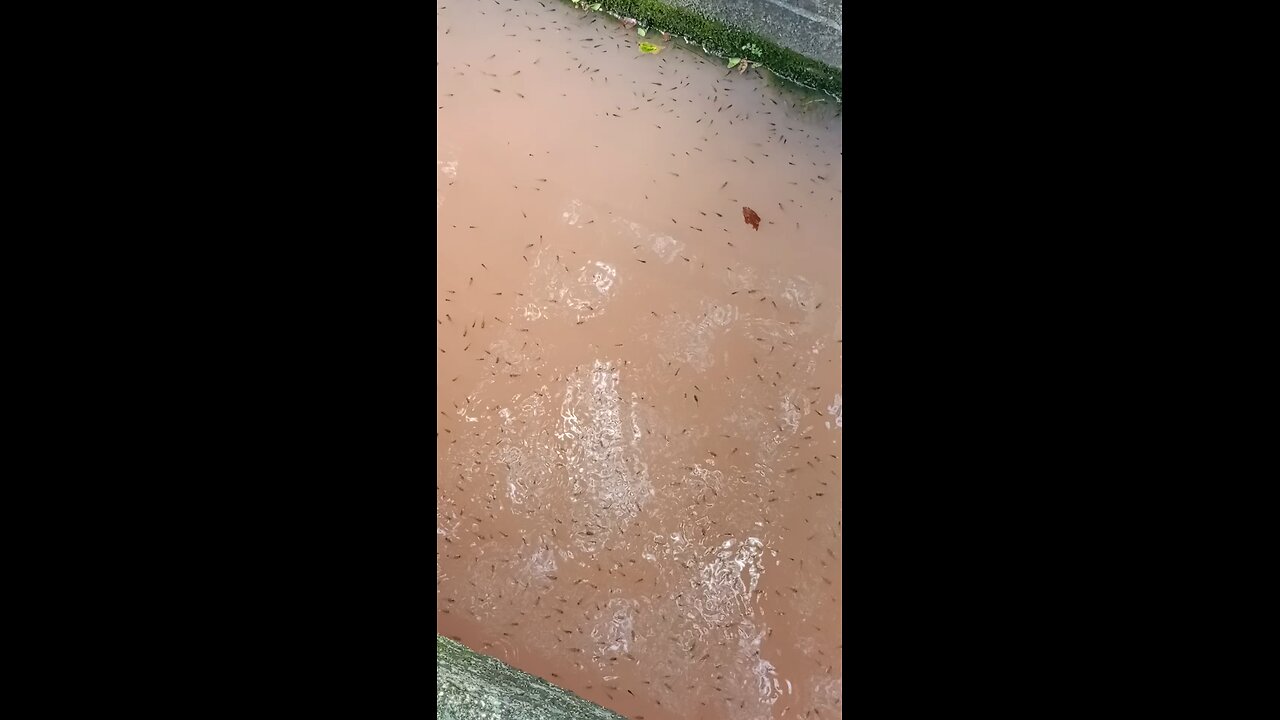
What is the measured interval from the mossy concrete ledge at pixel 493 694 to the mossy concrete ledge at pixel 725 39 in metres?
2.46

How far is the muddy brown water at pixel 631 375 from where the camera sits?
302 centimetres

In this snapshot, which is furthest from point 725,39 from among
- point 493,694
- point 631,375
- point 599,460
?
point 493,694

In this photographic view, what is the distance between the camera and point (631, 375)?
317 cm

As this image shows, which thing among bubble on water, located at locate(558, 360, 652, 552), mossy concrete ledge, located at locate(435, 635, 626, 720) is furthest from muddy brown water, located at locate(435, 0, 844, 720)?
mossy concrete ledge, located at locate(435, 635, 626, 720)

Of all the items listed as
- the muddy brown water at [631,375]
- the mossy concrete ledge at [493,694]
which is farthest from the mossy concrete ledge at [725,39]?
the mossy concrete ledge at [493,694]

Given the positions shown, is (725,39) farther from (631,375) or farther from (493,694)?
(493,694)

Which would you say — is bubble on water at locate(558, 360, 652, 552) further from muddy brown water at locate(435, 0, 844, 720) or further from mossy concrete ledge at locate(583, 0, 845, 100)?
mossy concrete ledge at locate(583, 0, 845, 100)

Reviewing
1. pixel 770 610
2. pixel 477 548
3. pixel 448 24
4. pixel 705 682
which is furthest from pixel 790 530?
pixel 448 24

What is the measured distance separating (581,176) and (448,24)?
2.50ft

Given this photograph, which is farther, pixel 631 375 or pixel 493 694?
pixel 631 375

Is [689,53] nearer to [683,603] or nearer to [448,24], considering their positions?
[448,24]

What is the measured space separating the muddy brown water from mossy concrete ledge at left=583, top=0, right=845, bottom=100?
3.5 inches

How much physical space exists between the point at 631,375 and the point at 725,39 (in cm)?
143

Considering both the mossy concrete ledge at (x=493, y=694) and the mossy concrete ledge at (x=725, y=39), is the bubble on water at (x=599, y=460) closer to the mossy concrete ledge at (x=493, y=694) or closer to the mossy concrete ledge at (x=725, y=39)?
the mossy concrete ledge at (x=493, y=694)
